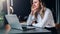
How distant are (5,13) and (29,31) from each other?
205 mm

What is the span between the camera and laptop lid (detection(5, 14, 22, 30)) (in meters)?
1.04

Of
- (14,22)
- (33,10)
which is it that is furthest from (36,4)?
(14,22)

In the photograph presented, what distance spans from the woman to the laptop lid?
0.08 metres

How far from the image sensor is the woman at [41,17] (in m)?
1.07

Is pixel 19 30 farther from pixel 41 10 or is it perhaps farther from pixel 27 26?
pixel 41 10

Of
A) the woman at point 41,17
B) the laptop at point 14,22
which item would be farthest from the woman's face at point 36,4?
the laptop at point 14,22

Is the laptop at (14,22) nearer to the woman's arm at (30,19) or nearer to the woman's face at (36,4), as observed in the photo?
the woman's arm at (30,19)

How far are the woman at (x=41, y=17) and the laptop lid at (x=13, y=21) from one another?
3.0 inches

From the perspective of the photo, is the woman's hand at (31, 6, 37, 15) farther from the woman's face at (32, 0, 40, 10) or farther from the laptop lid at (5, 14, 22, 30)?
the laptop lid at (5, 14, 22, 30)

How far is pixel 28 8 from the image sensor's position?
106 cm

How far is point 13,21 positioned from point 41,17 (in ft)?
Result: 0.64

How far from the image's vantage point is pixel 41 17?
1072 mm

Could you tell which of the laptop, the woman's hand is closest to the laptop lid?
the laptop

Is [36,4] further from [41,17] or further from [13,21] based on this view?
[13,21]
